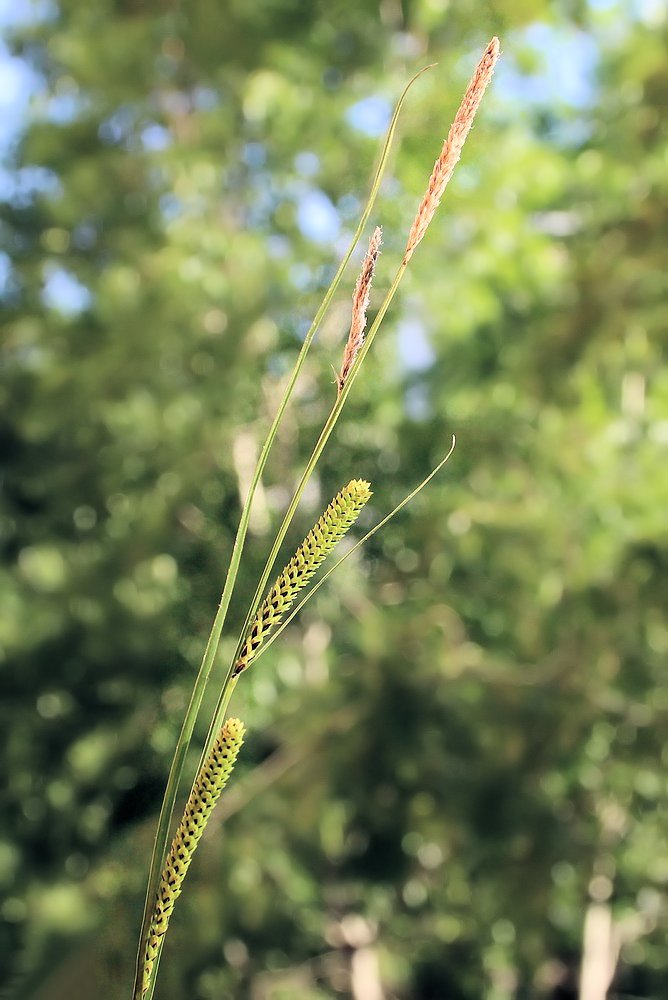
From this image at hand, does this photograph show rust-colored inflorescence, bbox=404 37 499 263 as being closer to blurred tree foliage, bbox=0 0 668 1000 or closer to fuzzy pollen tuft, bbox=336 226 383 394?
fuzzy pollen tuft, bbox=336 226 383 394

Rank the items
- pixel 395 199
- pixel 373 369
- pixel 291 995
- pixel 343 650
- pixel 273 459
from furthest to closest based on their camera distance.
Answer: pixel 343 650, pixel 291 995, pixel 273 459, pixel 373 369, pixel 395 199

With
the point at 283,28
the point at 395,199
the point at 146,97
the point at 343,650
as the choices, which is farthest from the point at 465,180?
the point at 343,650

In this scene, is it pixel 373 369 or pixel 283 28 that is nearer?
pixel 373 369

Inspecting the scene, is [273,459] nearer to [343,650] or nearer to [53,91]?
[343,650]

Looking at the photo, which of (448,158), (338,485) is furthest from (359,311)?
(338,485)

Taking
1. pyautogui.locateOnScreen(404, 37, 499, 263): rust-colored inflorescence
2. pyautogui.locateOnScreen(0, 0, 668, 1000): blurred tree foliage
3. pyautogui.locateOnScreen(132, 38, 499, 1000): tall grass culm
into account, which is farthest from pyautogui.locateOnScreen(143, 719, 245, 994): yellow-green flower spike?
pyautogui.locateOnScreen(0, 0, 668, 1000): blurred tree foliage

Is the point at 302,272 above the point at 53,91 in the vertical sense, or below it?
below

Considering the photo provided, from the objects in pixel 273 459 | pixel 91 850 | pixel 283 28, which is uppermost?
pixel 283 28

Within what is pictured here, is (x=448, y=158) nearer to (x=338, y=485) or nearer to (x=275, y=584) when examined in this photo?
(x=275, y=584)
